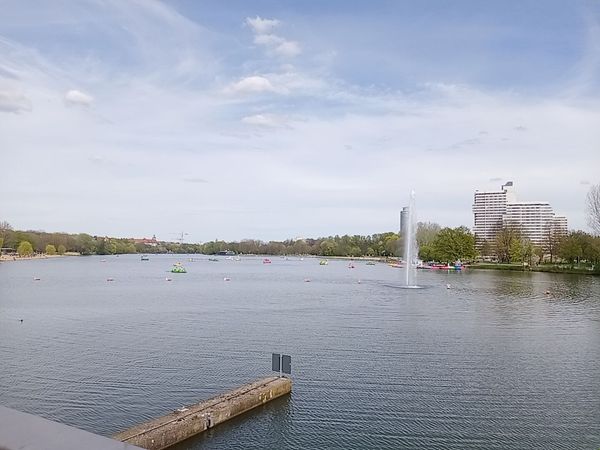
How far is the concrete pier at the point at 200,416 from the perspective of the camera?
41.9 ft

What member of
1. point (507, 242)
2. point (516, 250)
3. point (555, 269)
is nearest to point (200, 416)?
point (555, 269)

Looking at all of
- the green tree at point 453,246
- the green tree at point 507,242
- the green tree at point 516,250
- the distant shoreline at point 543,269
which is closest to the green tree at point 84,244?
the green tree at point 453,246

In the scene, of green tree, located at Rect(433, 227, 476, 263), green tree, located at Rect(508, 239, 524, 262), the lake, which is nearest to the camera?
the lake

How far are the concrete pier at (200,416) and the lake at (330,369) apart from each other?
326mm

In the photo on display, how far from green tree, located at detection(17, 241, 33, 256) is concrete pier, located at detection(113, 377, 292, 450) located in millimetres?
151213

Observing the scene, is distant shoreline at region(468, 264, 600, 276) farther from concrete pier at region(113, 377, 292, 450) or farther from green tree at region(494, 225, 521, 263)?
concrete pier at region(113, 377, 292, 450)

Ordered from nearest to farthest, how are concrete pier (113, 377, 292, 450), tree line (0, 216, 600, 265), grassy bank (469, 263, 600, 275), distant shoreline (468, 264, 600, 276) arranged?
1. concrete pier (113, 377, 292, 450)
2. grassy bank (469, 263, 600, 275)
3. distant shoreline (468, 264, 600, 276)
4. tree line (0, 216, 600, 265)

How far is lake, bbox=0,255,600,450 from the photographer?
1477 cm

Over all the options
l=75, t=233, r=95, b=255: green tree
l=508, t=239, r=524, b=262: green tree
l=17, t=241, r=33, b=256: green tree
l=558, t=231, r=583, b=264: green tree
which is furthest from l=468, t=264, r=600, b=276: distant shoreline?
l=75, t=233, r=95, b=255: green tree

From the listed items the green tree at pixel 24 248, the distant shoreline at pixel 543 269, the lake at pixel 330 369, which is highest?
the green tree at pixel 24 248

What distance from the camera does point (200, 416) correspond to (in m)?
14.1

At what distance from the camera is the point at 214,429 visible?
1434 centimetres

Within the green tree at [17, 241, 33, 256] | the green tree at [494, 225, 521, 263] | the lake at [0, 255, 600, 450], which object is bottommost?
the lake at [0, 255, 600, 450]

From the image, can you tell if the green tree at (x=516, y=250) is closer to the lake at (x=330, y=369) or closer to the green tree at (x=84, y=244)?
the lake at (x=330, y=369)
